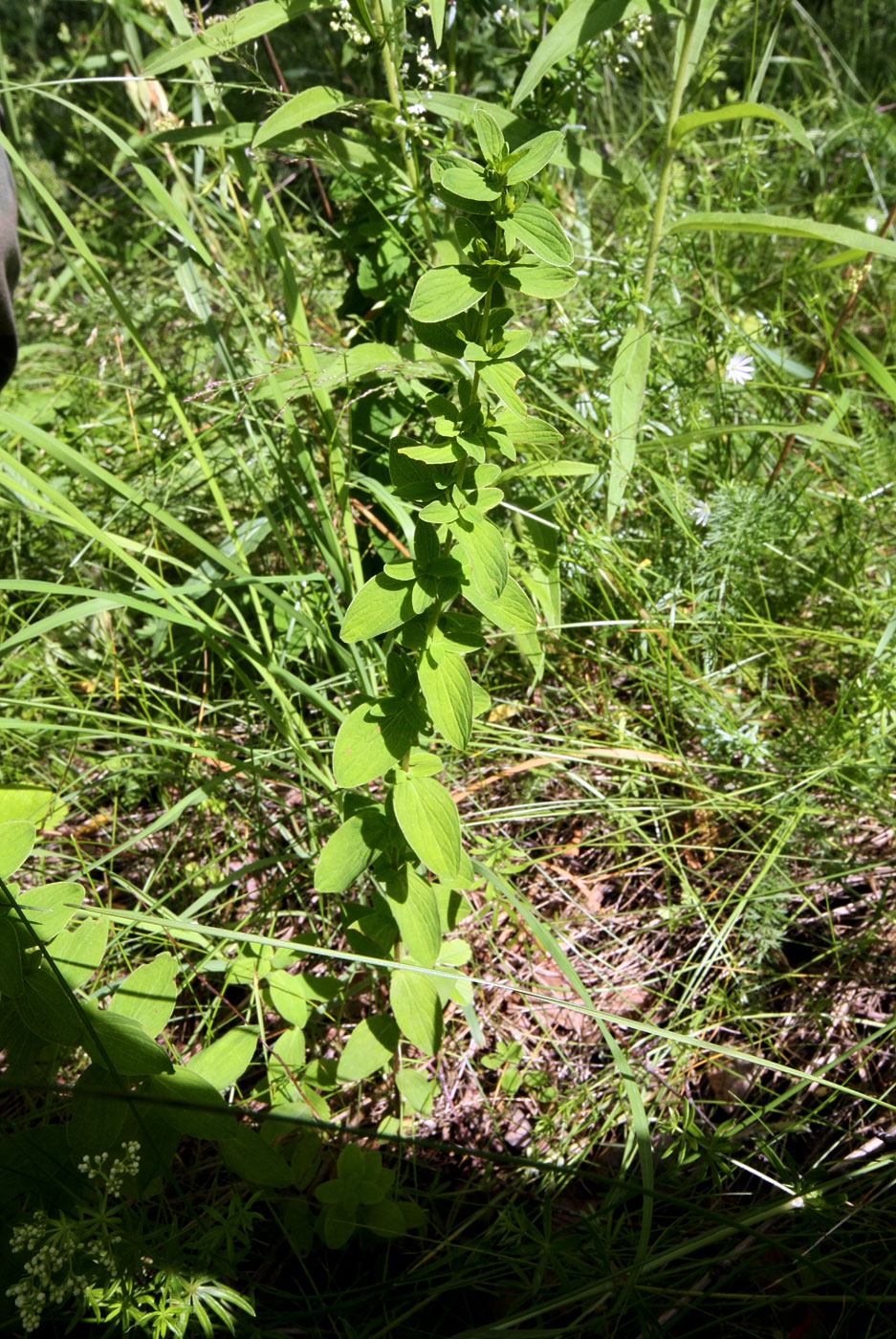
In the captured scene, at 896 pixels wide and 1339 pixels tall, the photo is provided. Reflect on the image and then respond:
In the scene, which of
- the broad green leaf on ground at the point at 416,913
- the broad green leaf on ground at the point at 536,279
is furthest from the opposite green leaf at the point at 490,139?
the broad green leaf on ground at the point at 416,913

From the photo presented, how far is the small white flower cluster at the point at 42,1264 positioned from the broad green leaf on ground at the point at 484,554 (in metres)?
0.89

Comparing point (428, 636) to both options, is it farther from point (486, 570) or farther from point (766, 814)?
point (766, 814)

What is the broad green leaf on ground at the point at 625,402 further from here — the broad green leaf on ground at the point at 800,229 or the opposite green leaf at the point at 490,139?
the opposite green leaf at the point at 490,139

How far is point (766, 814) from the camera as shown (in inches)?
67.6

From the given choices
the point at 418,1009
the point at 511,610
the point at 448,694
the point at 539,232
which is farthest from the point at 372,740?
the point at 539,232

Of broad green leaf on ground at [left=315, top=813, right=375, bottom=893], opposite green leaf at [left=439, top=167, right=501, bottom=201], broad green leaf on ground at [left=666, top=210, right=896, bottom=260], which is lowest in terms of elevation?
broad green leaf on ground at [left=315, top=813, right=375, bottom=893]

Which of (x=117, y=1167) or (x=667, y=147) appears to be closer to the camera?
(x=117, y=1167)

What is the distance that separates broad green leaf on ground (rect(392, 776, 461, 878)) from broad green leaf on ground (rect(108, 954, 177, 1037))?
1.21 ft

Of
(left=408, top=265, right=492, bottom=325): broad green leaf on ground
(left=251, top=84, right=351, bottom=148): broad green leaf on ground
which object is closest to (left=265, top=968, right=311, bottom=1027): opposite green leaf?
(left=408, top=265, right=492, bottom=325): broad green leaf on ground

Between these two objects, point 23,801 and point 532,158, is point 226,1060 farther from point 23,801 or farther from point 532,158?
point 532,158

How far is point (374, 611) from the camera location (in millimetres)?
1157

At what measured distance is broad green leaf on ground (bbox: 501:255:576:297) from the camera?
1011 millimetres

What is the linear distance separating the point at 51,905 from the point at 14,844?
0.29 ft

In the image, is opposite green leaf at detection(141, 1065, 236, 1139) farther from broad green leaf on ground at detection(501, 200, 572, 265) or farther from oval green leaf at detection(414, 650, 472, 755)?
broad green leaf on ground at detection(501, 200, 572, 265)
